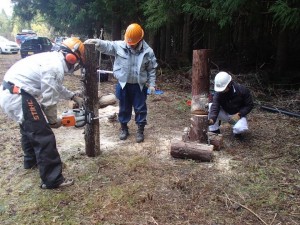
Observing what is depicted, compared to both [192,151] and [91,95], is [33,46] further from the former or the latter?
[192,151]

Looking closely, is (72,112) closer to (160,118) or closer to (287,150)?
(160,118)

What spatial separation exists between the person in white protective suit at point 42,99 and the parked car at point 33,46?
547 inches

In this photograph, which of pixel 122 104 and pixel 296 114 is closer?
pixel 122 104

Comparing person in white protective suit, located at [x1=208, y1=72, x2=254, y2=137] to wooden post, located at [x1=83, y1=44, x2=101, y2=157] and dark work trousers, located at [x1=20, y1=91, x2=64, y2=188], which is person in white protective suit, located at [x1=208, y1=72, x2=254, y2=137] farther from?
dark work trousers, located at [x1=20, y1=91, x2=64, y2=188]

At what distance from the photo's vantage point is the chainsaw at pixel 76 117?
406 cm

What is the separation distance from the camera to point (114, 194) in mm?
3709

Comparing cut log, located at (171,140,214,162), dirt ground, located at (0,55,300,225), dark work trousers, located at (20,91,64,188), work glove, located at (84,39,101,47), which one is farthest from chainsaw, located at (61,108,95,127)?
cut log, located at (171,140,214,162)

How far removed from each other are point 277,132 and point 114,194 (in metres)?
3.59

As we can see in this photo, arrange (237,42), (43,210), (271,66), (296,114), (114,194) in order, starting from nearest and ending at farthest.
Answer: (43,210), (114,194), (296,114), (271,66), (237,42)

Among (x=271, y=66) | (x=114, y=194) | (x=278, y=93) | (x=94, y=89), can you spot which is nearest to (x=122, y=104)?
(x=94, y=89)

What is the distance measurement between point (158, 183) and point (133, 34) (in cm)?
230

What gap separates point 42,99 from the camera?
3736 millimetres

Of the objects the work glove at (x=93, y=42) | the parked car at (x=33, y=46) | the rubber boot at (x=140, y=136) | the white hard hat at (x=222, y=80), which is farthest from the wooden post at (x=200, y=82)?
the parked car at (x=33, y=46)

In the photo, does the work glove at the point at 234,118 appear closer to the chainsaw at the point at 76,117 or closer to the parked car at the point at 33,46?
the chainsaw at the point at 76,117
